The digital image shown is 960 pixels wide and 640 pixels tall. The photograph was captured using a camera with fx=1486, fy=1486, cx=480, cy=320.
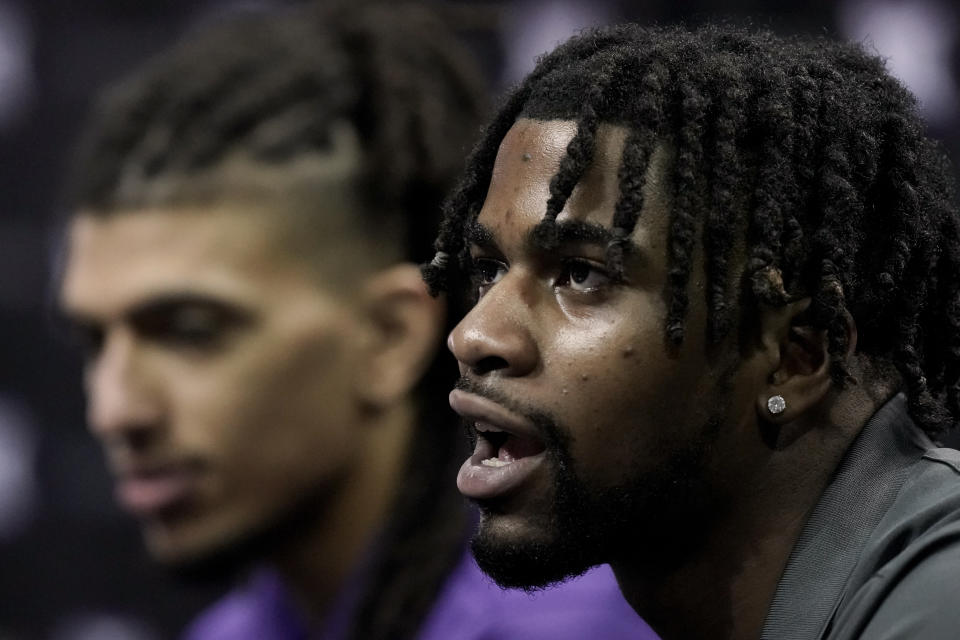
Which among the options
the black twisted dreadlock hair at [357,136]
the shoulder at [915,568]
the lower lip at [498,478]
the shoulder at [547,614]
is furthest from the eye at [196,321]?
the shoulder at [915,568]

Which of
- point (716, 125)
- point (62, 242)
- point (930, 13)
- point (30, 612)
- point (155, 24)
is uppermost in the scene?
point (716, 125)

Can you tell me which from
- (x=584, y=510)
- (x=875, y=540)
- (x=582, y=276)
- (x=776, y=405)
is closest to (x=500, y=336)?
(x=582, y=276)

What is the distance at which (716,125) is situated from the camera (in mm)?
2205

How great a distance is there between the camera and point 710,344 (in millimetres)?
2203

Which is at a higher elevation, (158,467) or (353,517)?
(158,467)

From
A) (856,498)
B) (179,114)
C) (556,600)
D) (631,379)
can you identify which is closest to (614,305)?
(631,379)

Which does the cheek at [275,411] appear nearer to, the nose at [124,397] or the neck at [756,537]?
the nose at [124,397]

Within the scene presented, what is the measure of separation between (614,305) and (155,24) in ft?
11.1

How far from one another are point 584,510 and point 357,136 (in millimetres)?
1908

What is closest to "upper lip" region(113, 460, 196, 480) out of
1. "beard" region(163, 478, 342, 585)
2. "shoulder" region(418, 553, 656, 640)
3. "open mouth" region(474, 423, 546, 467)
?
"beard" region(163, 478, 342, 585)

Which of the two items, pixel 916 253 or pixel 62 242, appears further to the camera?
pixel 62 242

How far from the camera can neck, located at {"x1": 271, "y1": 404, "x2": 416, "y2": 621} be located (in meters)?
3.85

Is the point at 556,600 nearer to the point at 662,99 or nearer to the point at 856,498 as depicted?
the point at 856,498

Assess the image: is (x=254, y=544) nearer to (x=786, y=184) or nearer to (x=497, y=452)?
(x=497, y=452)
